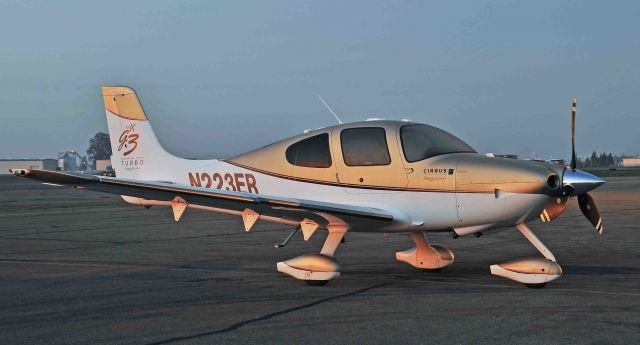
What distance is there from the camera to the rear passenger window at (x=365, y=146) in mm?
10531

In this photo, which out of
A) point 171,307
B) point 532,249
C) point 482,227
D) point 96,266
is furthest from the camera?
point 532,249

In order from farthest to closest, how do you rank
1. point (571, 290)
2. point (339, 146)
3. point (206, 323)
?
1. point (339, 146)
2. point (571, 290)
3. point (206, 323)

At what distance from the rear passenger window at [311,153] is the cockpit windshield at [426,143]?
1.20 m

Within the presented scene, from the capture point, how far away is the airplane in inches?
376

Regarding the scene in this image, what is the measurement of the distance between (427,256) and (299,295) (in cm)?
286

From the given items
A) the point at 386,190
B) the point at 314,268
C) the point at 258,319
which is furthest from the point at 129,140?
the point at 258,319

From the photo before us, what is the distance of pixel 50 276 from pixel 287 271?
12.4ft

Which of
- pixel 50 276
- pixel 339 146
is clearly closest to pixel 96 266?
pixel 50 276

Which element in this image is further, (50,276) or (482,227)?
(50,276)

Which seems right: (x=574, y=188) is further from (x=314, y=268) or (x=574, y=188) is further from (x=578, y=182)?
(x=314, y=268)

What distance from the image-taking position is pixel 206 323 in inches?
294

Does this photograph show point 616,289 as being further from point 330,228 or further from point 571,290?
point 330,228

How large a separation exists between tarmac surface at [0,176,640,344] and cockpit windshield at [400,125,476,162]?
5.87 ft

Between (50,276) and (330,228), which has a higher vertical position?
(330,228)
